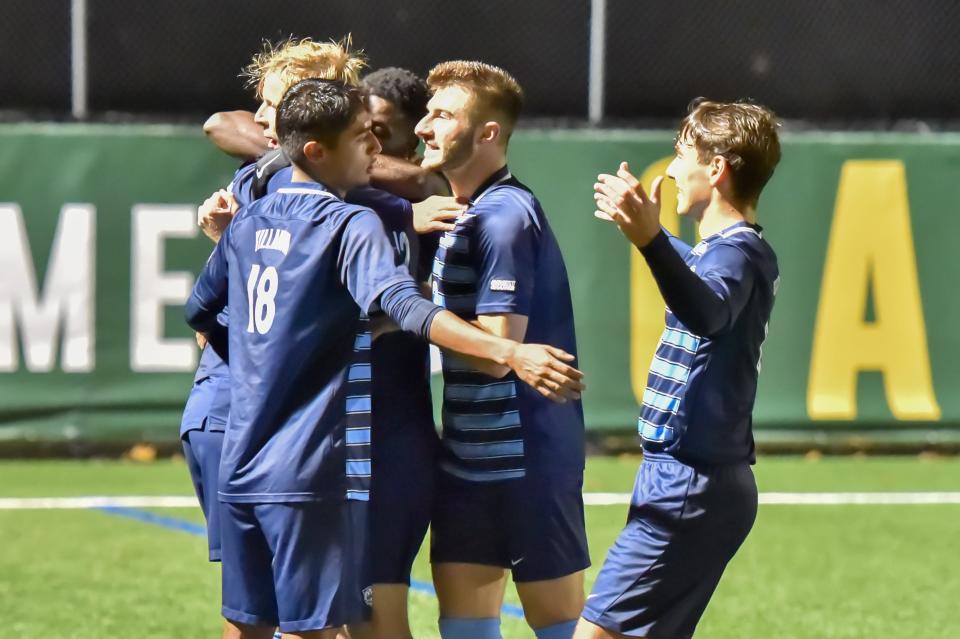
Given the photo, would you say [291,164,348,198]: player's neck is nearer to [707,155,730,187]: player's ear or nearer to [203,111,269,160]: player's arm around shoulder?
[203,111,269,160]: player's arm around shoulder

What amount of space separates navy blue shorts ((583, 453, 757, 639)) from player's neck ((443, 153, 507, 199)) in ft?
3.32

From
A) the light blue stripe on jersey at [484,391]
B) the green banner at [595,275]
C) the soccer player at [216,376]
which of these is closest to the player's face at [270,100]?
the soccer player at [216,376]

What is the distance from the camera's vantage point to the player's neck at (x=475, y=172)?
180 inches

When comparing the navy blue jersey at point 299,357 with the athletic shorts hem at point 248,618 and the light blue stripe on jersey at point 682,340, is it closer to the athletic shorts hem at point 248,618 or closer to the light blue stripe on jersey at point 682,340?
the athletic shorts hem at point 248,618

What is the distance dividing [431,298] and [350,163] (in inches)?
20.2

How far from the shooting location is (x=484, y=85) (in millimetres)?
4559

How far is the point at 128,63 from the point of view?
13.0 meters

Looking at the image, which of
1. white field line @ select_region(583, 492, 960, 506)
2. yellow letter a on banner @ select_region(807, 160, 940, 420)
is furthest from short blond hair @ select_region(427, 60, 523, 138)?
yellow letter a on banner @ select_region(807, 160, 940, 420)

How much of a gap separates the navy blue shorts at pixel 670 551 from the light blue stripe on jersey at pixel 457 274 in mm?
764

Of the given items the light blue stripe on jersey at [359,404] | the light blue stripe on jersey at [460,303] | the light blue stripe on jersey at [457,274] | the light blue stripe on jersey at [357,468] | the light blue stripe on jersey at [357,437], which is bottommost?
the light blue stripe on jersey at [357,468]

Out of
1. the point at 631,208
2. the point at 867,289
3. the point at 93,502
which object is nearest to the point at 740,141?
the point at 631,208

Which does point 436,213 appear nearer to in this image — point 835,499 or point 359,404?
point 359,404

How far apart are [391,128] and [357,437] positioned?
126cm

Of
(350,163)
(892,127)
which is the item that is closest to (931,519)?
(892,127)
